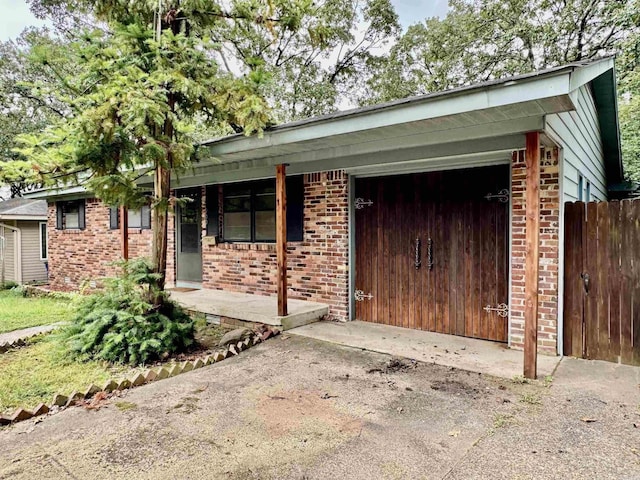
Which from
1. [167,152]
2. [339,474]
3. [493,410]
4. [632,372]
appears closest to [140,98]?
[167,152]

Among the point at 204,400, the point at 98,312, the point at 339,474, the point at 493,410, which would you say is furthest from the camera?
the point at 98,312

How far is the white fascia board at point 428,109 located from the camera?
2797mm

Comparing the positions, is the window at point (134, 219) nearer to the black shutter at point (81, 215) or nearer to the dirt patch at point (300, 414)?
the black shutter at point (81, 215)

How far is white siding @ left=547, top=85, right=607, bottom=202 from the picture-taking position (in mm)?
4137

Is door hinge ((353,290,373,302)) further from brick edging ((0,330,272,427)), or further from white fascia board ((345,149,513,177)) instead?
white fascia board ((345,149,513,177))

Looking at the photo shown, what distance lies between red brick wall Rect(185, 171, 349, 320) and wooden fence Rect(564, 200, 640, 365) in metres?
2.76

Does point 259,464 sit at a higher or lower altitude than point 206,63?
lower

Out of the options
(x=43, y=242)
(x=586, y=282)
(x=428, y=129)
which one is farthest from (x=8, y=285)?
(x=586, y=282)

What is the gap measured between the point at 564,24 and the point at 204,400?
45.3 feet

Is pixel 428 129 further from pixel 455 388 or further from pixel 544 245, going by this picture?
pixel 455 388

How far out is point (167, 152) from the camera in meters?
4.54

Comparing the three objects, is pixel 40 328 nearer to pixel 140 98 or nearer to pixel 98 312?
pixel 98 312

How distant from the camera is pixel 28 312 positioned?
769 cm

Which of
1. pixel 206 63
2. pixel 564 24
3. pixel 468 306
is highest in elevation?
pixel 564 24
